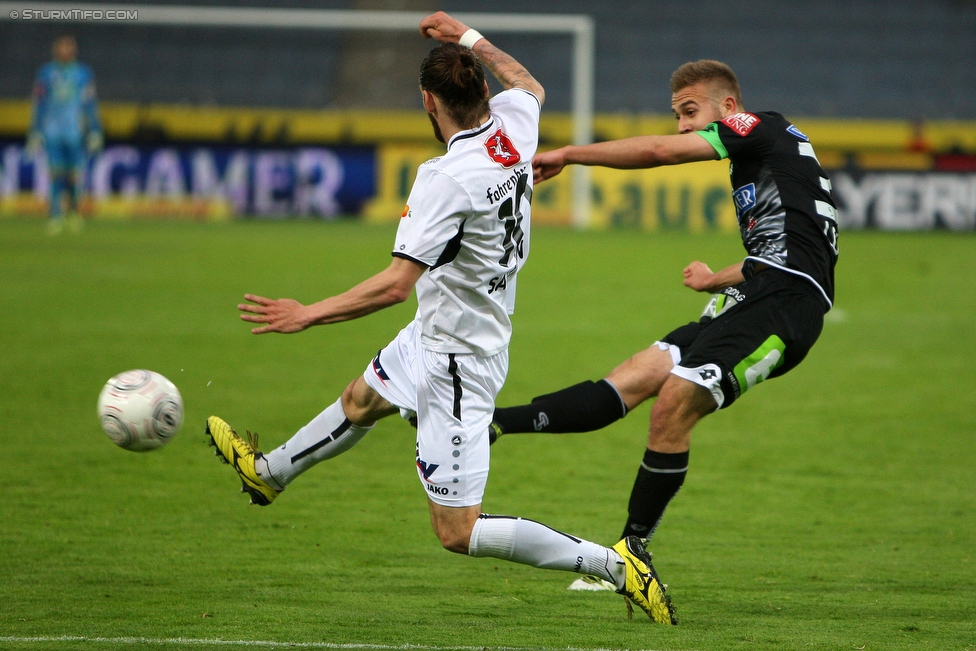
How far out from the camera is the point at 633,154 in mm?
4488

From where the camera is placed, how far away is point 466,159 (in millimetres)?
3910


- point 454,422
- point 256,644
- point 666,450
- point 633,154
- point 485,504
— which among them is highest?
point 633,154

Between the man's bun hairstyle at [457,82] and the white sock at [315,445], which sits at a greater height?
the man's bun hairstyle at [457,82]

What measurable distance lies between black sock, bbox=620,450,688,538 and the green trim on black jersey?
1197 mm

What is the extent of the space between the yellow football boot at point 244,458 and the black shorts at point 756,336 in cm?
175

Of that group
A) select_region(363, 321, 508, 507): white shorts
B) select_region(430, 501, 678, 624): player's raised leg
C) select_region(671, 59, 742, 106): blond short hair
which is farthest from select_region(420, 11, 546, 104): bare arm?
select_region(430, 501, 678, 624): player's raised leg

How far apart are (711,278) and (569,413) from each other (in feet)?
2.98

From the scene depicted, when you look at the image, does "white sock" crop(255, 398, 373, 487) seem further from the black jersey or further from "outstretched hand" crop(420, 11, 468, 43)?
the black jersey

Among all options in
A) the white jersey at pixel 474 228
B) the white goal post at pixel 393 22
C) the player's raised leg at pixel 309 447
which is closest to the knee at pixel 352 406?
the player's raised leg at pixel 309 447

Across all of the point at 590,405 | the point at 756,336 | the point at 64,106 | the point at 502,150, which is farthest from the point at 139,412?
the point at 64,106

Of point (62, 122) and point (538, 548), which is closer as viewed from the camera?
point (538, 548)

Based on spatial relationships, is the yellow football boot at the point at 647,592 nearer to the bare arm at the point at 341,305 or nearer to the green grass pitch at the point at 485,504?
the green grass pitch at the point at 485,504

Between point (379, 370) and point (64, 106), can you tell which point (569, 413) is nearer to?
point (379, 370)

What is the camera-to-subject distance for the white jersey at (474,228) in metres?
3.83
